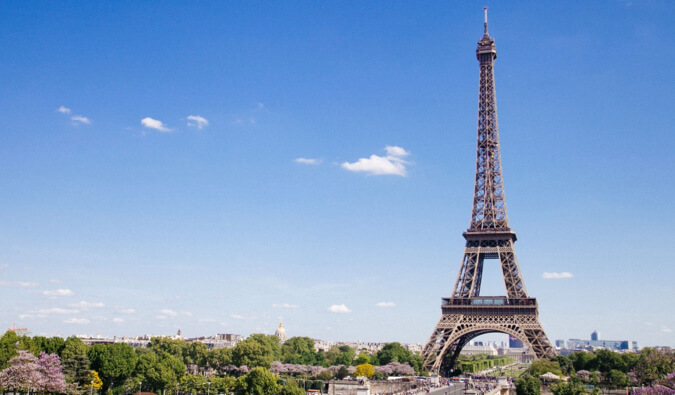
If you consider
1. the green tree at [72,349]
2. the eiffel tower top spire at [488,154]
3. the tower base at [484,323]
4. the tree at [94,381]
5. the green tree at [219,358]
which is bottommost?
the tree at [94,381]

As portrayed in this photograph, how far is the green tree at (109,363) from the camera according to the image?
73625 millimetres

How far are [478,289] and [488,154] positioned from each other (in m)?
21.1

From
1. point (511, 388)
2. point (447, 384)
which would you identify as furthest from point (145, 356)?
point (511, 388)

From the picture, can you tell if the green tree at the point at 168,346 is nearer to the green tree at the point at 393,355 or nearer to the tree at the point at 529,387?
the green tree at the point at 393,355

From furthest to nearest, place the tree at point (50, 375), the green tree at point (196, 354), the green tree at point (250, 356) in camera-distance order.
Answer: the green tree at point (196, 354)
the green tree at point (250, 356)
the tree at point (50, 375)

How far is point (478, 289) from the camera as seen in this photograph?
318ft

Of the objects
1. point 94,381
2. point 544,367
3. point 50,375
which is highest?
point 544,367

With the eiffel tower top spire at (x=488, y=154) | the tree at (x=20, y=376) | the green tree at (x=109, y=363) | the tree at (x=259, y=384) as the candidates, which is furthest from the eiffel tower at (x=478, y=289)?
the tree at (x=20, y=376)

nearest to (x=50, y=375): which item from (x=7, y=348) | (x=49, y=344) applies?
(x=7, y=348)

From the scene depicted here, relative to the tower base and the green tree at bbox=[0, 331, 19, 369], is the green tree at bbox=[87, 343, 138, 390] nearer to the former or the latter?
the green tree at bbox=[0, 331, 19, 369]

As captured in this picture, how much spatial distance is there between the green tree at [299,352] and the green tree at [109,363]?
48.8 metres

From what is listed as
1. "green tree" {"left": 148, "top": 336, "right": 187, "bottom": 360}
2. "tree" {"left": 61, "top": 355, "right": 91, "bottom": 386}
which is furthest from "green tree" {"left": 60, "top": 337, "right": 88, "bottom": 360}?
"green tree" {"left": 148, "top": 336, "right": 187, "bottom": 360}

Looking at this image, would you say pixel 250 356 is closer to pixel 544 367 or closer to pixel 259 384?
pixel 259 384

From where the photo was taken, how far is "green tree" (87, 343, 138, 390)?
7362cm
